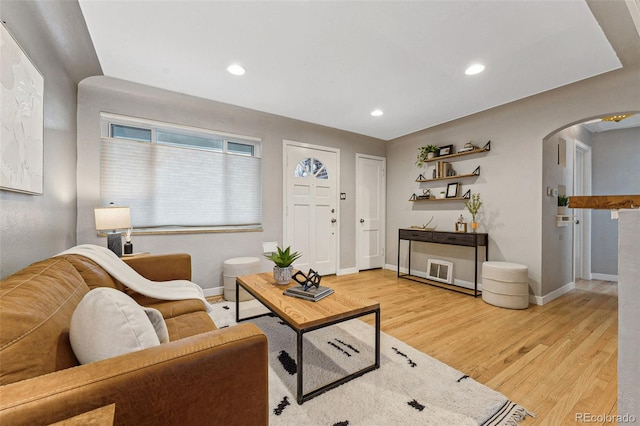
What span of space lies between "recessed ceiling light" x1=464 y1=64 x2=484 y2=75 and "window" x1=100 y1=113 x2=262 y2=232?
102 inches

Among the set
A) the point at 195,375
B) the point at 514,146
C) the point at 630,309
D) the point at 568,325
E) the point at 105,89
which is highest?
the point at 105,89

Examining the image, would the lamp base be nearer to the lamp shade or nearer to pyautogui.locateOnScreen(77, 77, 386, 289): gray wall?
the lamp shade

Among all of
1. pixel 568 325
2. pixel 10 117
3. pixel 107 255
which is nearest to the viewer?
pixel 10 117

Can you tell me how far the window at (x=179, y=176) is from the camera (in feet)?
9.44

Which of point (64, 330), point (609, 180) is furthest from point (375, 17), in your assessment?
point (609, 180)

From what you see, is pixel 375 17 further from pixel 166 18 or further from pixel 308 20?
pixel 166 18

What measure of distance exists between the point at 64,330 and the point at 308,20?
2.14m

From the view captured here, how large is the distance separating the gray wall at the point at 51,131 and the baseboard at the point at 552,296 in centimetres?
451

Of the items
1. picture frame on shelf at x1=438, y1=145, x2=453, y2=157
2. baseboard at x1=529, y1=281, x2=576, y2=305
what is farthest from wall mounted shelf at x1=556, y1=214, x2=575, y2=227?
picture frame on shelf at x1=438, y1=145, x2=453, y2=157

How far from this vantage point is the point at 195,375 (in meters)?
0.75

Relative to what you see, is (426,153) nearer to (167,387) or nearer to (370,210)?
(370,210)

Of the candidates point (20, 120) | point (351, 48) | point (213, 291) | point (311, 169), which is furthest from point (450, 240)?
point (20, 120)

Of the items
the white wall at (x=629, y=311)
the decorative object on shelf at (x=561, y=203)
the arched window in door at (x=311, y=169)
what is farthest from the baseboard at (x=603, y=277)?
the white wall at (x=629, y=311)

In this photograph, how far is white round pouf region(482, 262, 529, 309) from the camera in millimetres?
2885
